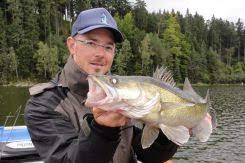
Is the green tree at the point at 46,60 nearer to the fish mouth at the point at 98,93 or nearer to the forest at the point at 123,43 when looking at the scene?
the forest at the point at 123,43

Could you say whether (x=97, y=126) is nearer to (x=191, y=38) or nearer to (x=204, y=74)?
(x=204, y=74)

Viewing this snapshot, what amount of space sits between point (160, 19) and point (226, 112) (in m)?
81.4

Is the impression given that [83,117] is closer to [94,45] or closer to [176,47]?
[94,45]

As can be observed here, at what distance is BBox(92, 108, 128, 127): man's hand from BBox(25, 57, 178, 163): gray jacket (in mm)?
46

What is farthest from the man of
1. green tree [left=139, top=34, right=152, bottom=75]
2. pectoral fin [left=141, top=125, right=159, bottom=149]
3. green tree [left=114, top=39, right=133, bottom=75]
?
green tree [left=139, top=34, right=152, bottom=75]

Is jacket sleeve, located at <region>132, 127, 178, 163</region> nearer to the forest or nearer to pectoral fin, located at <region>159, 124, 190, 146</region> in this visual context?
pectoral fin, located at <region>159, 124, 190, 146</region>

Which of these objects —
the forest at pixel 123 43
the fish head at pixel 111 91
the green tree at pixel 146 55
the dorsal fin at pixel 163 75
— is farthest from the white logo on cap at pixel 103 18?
the green tree at pixel 146 55

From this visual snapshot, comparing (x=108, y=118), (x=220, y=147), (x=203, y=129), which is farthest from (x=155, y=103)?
(x=220, y=147)

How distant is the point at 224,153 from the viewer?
22.7 meters

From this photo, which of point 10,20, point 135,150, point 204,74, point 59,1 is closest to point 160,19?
point 204,74

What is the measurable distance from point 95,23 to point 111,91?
1.15 meters

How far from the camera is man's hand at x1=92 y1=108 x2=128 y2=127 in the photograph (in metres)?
3.04

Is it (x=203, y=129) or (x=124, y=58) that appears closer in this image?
(x=203, y=129)

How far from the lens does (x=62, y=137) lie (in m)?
3.43
